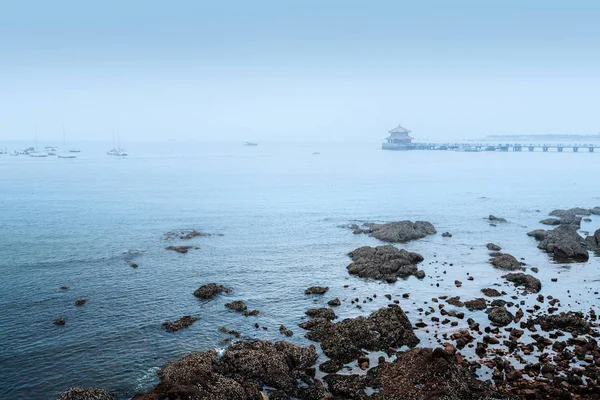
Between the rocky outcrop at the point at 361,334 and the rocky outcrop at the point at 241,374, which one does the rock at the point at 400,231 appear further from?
the rocky outcrop at the point at 241,374

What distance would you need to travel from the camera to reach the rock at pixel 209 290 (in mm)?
46906

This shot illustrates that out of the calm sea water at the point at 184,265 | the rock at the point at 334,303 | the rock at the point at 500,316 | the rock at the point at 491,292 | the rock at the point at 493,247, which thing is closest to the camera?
the calm sea water at the point at 184,265

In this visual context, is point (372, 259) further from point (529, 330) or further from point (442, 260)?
point (529, 330)

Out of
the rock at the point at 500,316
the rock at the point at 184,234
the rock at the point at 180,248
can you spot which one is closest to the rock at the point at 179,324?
the rock at the point at 180,248

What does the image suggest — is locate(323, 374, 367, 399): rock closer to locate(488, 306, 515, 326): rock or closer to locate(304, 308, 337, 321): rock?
locate(304, 308, 337, 321): rock

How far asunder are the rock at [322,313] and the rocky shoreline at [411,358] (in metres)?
0.10

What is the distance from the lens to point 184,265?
191 feet

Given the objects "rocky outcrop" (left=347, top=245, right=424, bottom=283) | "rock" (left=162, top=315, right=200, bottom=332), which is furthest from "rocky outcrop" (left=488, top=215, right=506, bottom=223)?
"rock" (left=162, top=315, right=200, bottom=332)

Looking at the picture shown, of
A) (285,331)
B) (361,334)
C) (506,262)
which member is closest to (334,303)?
(285,331)

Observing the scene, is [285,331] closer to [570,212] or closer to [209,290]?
[209,290]

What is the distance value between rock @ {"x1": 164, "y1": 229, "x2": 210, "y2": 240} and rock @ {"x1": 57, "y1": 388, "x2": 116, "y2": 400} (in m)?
44.4

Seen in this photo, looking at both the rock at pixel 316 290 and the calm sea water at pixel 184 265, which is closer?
the calm sea water at pixel 184 265

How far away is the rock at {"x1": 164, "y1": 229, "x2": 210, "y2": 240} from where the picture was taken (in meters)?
73.1

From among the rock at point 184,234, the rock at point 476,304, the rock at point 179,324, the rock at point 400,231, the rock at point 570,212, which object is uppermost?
the rock at point 570,212
